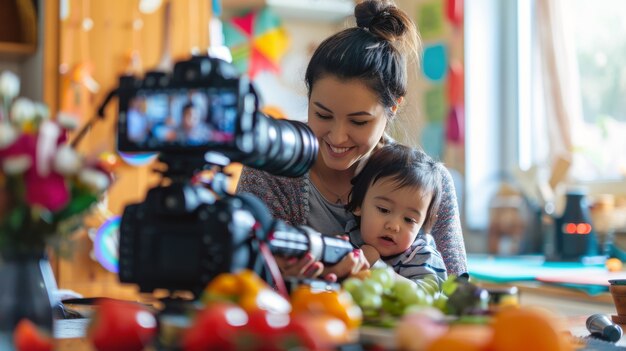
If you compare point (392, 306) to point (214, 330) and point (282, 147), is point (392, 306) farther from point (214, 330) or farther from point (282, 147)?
point (214, 330)

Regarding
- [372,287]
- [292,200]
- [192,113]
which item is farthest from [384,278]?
[292,200]

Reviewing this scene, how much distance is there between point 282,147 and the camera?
103 centimetres

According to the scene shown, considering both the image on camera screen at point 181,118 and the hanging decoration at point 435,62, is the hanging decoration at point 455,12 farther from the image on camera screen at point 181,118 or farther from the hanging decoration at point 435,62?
the image on camera screen at point 181,118

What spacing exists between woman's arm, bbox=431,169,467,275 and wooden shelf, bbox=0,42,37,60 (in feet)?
6.95

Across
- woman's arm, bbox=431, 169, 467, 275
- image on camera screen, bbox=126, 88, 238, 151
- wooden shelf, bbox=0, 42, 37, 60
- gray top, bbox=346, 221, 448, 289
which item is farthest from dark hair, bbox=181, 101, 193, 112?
wooden shelf, bbox=0, 42, 37, 60

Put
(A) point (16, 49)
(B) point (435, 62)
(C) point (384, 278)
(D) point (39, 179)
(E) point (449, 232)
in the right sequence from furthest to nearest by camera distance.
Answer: (B) point (435, 62) → (A) point (16, 49) → (E) point (449, 232) → (C) point (384, 278) → (D) point (39, 179)

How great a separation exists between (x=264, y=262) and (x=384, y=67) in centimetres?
88

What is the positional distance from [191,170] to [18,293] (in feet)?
0.73

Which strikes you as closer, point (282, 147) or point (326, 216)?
point (282, 147)

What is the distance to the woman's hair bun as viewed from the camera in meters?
1.83

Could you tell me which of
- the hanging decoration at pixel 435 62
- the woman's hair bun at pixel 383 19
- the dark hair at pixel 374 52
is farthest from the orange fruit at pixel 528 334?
the hanging decoration at pixel 435 62

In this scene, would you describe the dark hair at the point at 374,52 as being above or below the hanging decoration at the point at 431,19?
below

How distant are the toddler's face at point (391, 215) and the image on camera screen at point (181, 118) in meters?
0.81

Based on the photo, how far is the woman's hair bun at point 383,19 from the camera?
1835 mm
